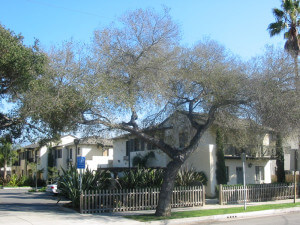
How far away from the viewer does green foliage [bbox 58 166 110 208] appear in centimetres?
1645

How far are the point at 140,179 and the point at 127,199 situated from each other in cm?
183

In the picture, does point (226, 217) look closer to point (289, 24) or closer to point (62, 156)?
point (289, 24)

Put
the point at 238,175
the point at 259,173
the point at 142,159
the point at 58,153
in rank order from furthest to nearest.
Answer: the point at 58,153
the point at 259,173
the point at 142,159
the point at 238,175

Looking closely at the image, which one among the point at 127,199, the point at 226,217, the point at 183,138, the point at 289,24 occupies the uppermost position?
the point at 289,24

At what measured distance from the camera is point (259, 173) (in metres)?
29.3

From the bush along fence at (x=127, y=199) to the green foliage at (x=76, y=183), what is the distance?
69 centimetres

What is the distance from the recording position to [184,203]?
18.0 m

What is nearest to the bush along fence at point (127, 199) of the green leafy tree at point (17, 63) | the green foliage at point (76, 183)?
the green foliage at point (76, 183)

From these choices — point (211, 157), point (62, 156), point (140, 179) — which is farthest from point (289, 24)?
point (62, 156)

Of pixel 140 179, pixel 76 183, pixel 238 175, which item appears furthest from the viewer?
pixel 238 175

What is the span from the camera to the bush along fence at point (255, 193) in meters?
19.8

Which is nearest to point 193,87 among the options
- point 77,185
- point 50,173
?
point 77,185

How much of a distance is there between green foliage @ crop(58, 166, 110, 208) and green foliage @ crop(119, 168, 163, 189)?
3.42ft

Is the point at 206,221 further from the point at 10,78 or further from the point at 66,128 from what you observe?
the point at 10,78
